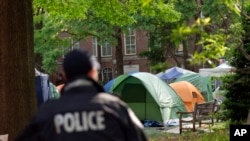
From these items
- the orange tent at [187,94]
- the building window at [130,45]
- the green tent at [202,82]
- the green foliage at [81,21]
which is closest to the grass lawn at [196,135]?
the green foliage at [81,21]

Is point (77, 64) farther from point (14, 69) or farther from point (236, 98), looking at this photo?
point (236, 98)

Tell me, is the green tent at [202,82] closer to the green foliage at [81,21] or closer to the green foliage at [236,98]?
the green foliage at [81,21]

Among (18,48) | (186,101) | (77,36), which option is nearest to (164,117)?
(186,101)

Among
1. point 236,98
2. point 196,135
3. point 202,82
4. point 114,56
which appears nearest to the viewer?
point 196,135

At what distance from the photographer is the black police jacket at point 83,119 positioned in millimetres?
3453

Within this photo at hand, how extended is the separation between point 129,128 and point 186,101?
805 inches

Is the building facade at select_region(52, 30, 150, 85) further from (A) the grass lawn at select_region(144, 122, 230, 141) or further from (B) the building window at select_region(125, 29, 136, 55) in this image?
(A) the grass lawn at select_region(144, 122, 230, 141)

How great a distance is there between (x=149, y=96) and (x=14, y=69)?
1353 centimetres

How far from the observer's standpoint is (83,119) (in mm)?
3449

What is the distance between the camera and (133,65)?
4822 centimetres

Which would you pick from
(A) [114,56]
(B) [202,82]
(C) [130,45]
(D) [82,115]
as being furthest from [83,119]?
(A) [114,56]

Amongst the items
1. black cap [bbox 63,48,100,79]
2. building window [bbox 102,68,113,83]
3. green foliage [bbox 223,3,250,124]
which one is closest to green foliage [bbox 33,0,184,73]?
green foliage [bbox 223,3,250,124]

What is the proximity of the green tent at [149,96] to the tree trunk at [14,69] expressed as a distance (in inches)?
487

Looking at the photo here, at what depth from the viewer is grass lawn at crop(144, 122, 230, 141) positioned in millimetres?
11842
